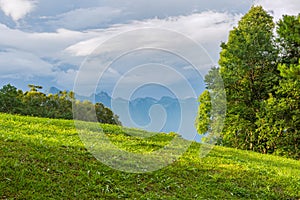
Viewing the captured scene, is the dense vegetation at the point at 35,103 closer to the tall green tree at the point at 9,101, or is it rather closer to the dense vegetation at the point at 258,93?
the tall green tree at the point at 9,101

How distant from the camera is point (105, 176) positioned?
28.8ft

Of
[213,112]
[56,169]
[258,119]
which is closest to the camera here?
[56,169]

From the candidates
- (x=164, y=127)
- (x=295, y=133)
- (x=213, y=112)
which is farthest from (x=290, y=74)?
(x=295, y=133)

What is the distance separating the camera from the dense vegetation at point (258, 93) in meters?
23.9

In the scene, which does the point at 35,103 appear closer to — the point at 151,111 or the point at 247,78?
the point at 247,78

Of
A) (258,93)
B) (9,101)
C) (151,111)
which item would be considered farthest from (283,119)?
(9,101)

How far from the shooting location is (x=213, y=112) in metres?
23.5

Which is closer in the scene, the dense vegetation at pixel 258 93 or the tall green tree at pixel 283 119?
the tall green tree at pixel 283 119

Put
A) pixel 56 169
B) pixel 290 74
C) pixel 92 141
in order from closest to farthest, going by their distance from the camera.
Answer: pixel 56 169 < pixel 290 74 < pixel 92 141

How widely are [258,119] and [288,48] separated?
568cm

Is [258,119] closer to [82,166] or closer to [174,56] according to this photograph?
[174,56]

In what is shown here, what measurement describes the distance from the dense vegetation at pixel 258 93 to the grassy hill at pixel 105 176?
10.9 m

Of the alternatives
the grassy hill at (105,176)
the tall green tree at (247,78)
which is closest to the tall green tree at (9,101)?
the tall green tree at (247,78)

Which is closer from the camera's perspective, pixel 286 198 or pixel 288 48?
pixel 286 198
